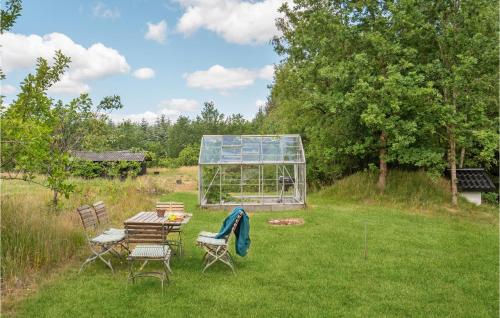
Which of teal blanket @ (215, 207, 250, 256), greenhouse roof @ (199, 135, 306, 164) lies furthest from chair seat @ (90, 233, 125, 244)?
greenhouse roof @ (199, 135, 306, 164)

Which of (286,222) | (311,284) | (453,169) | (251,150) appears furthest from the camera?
(251,150)

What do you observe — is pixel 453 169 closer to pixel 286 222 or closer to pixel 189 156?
pixel 286 222

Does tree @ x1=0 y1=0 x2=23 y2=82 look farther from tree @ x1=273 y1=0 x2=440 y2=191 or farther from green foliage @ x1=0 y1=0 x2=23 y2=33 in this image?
tree @ x1=273 y1=0 x2=440 y2=191

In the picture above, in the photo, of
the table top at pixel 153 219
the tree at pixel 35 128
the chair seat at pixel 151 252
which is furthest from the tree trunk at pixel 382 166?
the tree at pixel 35 128

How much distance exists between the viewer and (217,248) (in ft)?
23.9

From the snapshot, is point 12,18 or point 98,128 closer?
point 12,18

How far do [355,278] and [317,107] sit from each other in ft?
42.7

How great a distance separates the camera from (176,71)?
22109 mm

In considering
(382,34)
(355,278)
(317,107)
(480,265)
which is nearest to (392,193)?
(317,107)

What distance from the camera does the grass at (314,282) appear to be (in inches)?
214

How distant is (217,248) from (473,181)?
13986mm

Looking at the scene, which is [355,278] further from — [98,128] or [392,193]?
[392,193]

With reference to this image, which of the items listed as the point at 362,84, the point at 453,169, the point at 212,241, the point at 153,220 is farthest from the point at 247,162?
the point at 212,241

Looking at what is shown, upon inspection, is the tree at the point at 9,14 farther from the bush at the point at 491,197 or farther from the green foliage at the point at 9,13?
the bush at the point at 491,197
